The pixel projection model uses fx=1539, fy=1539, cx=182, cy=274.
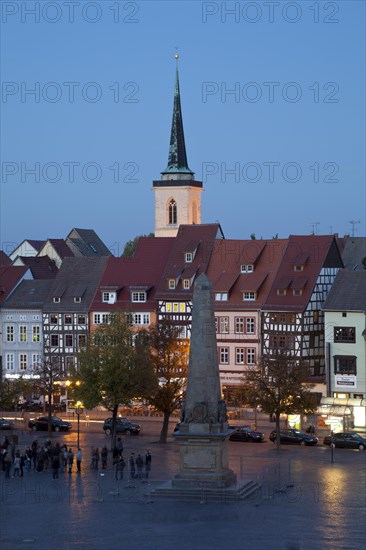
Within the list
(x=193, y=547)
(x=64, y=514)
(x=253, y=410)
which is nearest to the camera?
(x=193, y=547)

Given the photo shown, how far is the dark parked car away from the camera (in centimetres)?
8219

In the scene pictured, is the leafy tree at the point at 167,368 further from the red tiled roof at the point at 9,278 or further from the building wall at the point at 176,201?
the building wall at the point at 176,201

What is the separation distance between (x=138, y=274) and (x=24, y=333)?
9.12 m

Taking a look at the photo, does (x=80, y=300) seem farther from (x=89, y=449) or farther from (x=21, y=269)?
(x=89, y=449)

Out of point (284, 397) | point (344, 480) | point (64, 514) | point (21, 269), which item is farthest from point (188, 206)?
point (64, 514)

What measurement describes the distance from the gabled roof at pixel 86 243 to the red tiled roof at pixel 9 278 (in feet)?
55.5

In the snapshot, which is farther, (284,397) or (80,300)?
(80,300)

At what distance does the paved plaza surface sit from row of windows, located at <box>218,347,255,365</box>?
2572 centimetres

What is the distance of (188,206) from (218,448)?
73573mm

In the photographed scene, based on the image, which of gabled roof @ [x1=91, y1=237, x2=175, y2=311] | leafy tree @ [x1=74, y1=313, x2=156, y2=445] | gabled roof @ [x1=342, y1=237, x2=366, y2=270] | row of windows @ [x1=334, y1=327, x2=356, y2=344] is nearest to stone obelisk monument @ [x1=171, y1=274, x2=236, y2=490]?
leafy tree @ [x1=74, y1=313, x2=156, y2=445]

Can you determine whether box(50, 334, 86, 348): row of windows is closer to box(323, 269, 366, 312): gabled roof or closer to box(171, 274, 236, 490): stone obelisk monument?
box(323, 269, 366, 312): gabled roof

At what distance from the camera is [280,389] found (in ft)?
250

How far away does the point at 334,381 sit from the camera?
293 feet

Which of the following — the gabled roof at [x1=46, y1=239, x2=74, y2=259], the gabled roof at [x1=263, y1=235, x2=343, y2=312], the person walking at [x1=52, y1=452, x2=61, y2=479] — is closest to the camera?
the person walking at [x1=52, y1=452, x2=61, y2=479]
